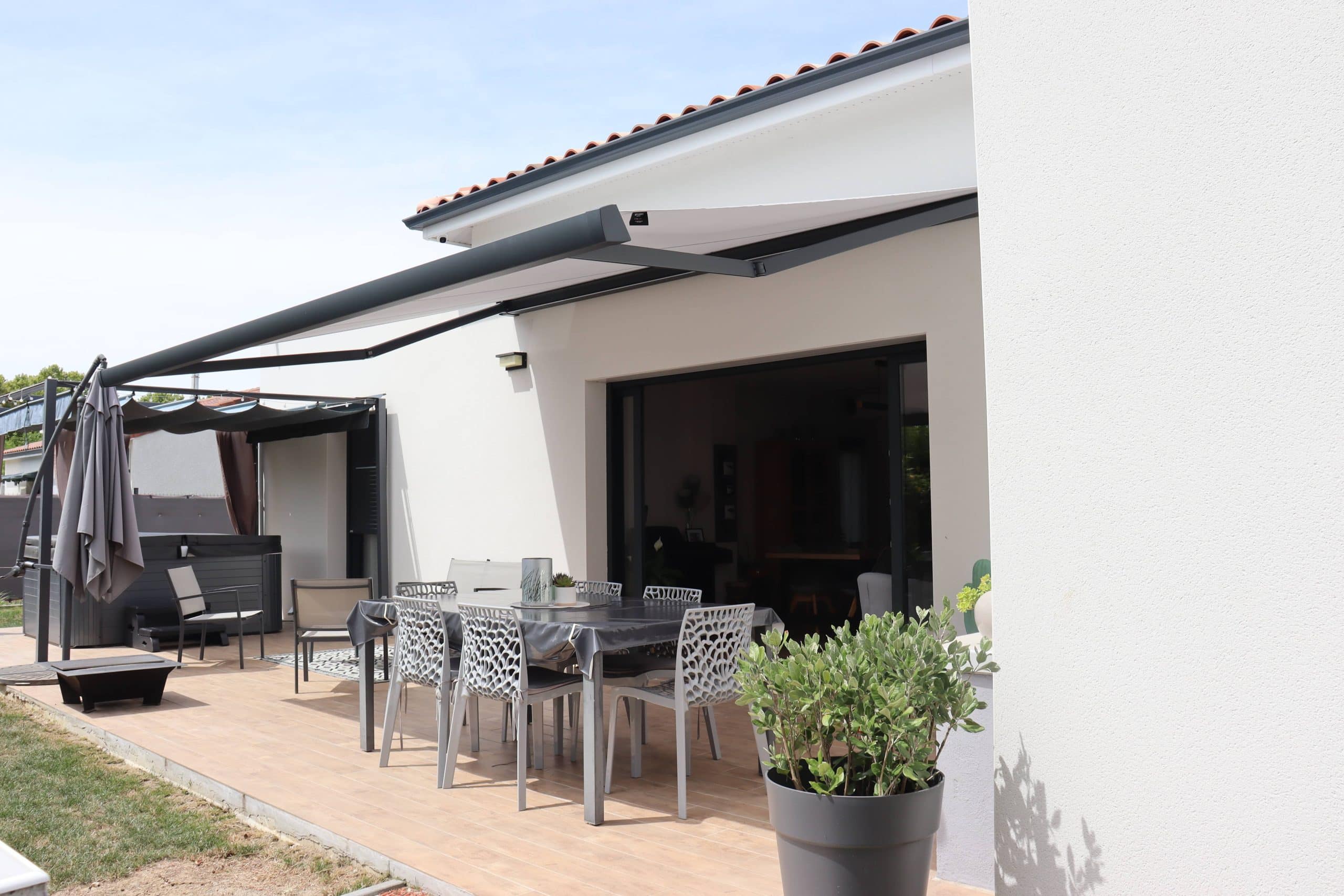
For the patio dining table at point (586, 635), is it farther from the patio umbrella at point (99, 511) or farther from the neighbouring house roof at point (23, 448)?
the neighbouring house roof at point (23, 448)

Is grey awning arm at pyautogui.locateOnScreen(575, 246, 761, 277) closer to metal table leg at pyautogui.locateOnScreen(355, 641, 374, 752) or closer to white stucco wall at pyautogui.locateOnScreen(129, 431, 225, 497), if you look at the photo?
metal table leg at pyautogui.locateOnScreen(355, 641, 374, 752)

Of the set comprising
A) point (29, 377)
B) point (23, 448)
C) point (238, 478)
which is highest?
point (29, 377)

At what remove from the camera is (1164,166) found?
9.05 feet

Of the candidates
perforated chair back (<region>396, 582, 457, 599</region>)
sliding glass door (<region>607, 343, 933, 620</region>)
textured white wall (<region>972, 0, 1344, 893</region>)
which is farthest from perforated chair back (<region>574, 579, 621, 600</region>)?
textured white wall (<region>972, 0, 1344, 893</region>)

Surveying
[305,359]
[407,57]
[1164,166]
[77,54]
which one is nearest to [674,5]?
[407,57]

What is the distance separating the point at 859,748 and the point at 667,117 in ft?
17.0

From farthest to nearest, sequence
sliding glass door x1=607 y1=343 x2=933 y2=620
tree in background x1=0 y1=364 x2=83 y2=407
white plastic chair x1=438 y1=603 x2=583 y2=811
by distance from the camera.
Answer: tree in background x1=0 y1=364 x2=83 y2=407 → sliding glass door x1=607 y1=343 x2=933 y2=620 → white plastic chair x1=438 y1=603 x2=583 y2=811

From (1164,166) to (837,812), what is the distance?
80.4 inches

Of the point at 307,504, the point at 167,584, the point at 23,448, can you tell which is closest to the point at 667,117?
the point at 167,584

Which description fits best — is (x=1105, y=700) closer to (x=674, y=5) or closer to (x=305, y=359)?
(x=305, y=359)

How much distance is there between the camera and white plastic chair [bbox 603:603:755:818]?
472cm

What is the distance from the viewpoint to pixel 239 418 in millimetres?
10914

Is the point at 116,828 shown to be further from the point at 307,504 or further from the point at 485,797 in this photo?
the point at 307,504

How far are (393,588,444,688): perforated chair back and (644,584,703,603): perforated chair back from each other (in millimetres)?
1569
